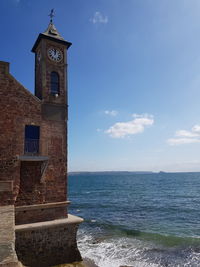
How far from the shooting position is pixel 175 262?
13.6 metres

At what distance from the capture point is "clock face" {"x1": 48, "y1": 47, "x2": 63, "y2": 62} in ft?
44.9

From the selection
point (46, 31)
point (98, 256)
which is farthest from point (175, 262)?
point (46, 31)

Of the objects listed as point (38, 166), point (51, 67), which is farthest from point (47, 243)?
point (51, 67)

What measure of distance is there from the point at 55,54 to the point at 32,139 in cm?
585

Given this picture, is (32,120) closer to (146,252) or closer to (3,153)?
(3,153)

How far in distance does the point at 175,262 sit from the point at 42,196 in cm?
945

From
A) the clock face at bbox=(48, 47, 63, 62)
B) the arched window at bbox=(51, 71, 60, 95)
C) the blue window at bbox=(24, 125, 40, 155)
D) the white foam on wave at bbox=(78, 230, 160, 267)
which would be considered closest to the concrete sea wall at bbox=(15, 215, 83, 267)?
the white foam on wave at bbox=(78, 230, 160, 267)

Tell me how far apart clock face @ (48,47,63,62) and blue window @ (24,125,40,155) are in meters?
4.80

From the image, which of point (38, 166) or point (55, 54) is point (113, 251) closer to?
point (38, 166)

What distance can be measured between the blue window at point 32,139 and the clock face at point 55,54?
4.80 metres

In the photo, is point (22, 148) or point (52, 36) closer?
point (22, 148)

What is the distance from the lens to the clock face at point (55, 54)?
13.7m

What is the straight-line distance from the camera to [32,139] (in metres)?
12.2

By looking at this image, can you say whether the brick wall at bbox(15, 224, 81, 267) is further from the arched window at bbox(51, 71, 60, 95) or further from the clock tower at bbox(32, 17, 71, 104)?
the arched window at bbox(51, 71, 60, 95)
